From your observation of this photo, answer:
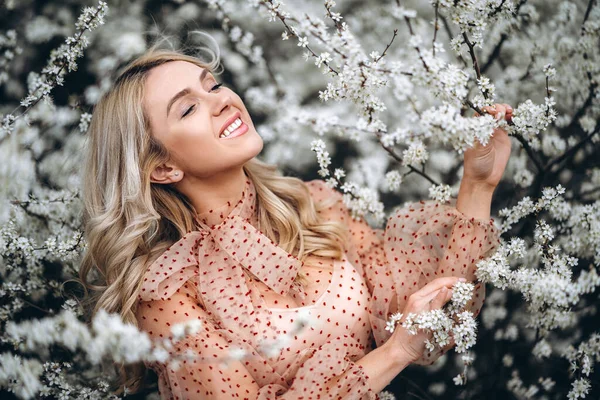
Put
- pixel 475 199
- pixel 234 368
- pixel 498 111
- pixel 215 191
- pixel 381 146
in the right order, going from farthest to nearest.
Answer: pixel 381 146 < pixel 215 191 < pixel 475 199 < pixel 234 368 < pixel 498 111

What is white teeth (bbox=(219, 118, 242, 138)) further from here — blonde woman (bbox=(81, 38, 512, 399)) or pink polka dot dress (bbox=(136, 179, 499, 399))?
pink polka dot dress (bbox=(136, 179, 499, 399))

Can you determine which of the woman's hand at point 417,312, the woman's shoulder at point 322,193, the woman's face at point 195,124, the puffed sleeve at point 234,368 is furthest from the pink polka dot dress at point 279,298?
the woman's shoulder at point 322,193

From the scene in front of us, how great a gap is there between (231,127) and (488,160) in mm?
886

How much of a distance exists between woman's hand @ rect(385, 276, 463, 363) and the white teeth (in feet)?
2.77

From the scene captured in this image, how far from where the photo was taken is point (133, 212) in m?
1.87

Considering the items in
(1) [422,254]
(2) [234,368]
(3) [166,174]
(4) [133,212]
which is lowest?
(2) [234,368]

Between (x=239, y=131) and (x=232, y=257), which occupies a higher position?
(x=239, y=131)

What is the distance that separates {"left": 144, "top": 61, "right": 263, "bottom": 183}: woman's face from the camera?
5.82 feet

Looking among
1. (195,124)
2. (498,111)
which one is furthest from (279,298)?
(498,111)

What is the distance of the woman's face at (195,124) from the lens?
1.78m

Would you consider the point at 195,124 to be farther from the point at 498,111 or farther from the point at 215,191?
the point at 498,111

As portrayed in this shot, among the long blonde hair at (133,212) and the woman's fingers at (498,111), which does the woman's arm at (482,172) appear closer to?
the woman's fingers at (498,111)

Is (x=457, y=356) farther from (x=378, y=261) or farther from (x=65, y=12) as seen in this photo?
(x=65, y=12)

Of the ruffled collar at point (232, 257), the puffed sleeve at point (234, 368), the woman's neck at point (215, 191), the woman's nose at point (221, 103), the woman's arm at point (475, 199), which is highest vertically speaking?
the woman's nose at point (221, 103)
